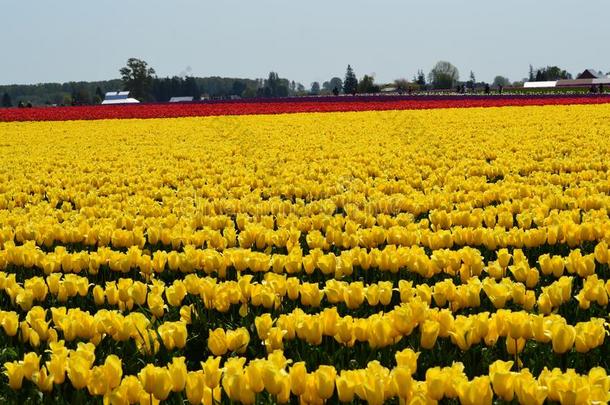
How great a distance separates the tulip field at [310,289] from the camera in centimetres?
273

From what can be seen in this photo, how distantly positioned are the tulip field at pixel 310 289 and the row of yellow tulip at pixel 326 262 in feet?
0.05

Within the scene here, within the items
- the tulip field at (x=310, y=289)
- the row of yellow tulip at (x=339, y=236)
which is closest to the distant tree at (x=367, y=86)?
the tulip field at (x=310, y=289)

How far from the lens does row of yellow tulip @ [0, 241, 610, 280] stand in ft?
15.1

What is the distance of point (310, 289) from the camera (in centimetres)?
398

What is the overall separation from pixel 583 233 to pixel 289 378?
12.5 ft

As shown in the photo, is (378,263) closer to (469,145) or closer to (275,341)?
(275,341)

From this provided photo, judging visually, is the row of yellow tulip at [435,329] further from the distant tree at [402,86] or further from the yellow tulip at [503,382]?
the distant tree at [402,86]

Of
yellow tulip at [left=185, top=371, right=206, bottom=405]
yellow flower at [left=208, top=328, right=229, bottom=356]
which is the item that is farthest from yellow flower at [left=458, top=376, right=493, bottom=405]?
yellow flower at [left=208, top=328, right=229, bottom=356]

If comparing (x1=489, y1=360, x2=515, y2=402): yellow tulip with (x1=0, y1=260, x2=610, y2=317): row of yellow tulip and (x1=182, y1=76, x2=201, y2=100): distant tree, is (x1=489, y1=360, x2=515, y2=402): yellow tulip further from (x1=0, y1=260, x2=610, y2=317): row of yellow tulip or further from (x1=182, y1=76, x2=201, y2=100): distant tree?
(x1=182, y1=76, x2=201, y2=100): distant tree

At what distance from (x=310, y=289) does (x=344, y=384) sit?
4.63 feet

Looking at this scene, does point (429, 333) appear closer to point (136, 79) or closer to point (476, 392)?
point (476, 392)

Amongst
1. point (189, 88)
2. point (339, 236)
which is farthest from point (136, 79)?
point (339, 236)

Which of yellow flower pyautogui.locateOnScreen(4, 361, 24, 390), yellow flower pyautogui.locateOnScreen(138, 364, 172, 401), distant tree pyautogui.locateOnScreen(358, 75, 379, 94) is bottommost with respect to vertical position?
yellow flower pyautogui.locateOnScreen(4, 361, 24, 390)

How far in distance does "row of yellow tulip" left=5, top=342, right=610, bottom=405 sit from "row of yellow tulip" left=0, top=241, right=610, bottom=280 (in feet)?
6.10
